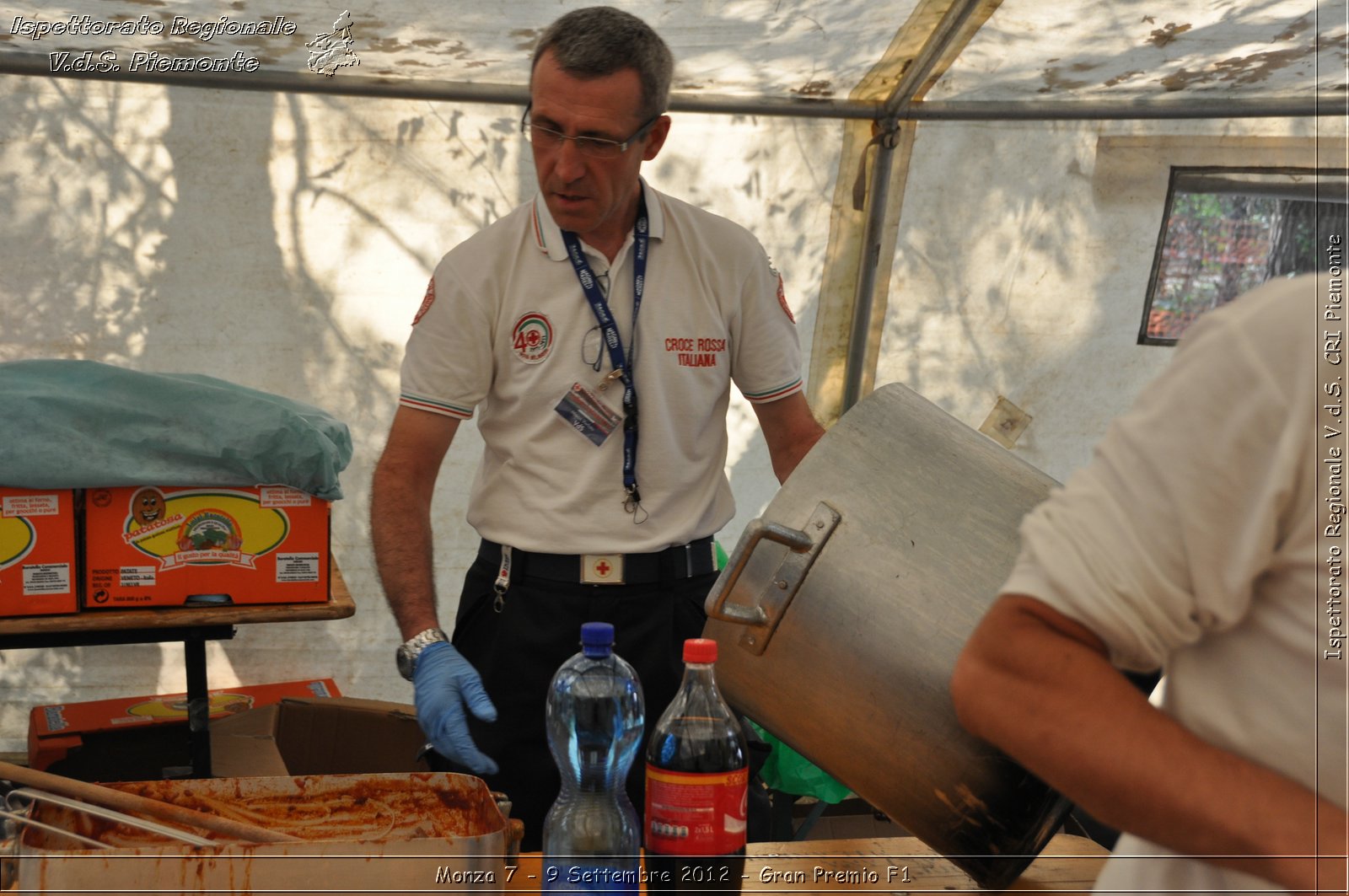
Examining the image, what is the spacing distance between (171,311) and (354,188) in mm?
613

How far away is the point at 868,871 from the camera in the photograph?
1.37 metres

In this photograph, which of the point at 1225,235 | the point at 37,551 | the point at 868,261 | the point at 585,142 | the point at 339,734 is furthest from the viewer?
the point at 868,261

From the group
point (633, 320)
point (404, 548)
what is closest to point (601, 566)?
point (404, 548)

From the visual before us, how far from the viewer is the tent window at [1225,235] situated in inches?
127

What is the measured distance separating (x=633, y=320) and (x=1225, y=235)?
6.79ft

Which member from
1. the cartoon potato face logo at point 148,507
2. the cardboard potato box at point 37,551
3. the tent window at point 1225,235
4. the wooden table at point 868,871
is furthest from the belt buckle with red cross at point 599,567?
the tent window at point 1225,235

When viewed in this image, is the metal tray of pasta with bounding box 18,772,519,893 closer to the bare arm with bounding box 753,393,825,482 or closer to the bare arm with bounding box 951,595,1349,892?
the bare arm with bounding box 951,595,1349,892

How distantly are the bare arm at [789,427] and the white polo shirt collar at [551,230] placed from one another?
16.0 inches

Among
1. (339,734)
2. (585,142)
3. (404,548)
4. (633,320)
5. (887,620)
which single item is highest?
(585,142)

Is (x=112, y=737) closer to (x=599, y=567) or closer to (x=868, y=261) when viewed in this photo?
(x=599, y=567)

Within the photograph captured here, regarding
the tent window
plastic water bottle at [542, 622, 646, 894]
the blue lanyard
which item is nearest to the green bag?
the blue lanyard

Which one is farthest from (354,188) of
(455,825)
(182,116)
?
(455,825)

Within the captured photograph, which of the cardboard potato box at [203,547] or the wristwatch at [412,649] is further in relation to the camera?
the cardboard potato box at [203,547]

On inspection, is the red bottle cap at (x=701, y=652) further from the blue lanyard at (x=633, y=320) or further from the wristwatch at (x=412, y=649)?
the blue lanyard at (x=633, y=320)
